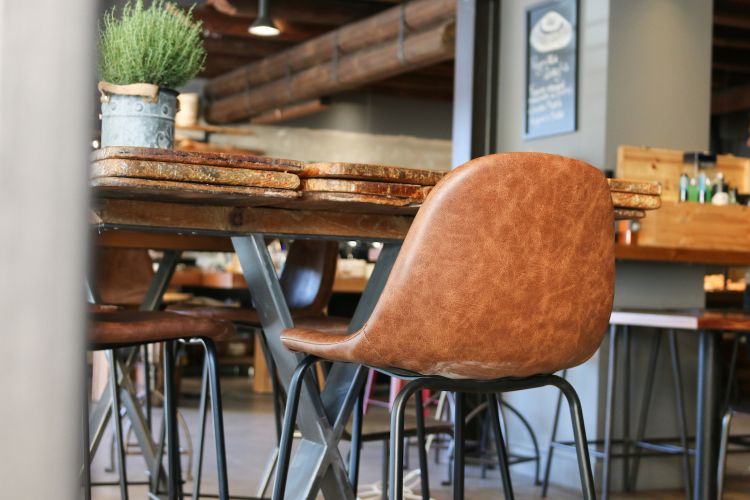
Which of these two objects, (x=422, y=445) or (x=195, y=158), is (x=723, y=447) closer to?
(x=422, y=445)

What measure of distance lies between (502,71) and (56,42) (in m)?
4.74

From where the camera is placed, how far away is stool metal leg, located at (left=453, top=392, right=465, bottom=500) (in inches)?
76.4

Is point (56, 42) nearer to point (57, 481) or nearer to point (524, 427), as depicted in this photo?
point (57, 481)

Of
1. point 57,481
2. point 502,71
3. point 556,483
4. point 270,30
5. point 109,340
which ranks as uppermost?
point 270,30

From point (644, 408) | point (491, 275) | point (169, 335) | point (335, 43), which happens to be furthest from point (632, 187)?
point (335, 43)

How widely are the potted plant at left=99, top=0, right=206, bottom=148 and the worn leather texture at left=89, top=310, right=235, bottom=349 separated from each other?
34 cm

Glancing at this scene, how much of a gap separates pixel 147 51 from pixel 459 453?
3.34ft

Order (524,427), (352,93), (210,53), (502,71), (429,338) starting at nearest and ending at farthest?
(429,338)
(524,427)
(502,71)
(210,53)
(352,93)

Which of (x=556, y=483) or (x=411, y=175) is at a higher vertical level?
(x=411, y=175)

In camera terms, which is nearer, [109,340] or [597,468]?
[109,340]

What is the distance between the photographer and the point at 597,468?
4172mm

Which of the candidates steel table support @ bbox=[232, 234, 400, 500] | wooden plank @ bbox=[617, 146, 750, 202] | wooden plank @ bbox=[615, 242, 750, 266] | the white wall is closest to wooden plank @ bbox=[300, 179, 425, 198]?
steel table support @ bbox=[232, 234, 400, 500]

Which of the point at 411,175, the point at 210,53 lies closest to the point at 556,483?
the point at 411,175

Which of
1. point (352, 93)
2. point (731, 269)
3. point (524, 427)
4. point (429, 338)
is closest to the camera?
point (429, 338)
